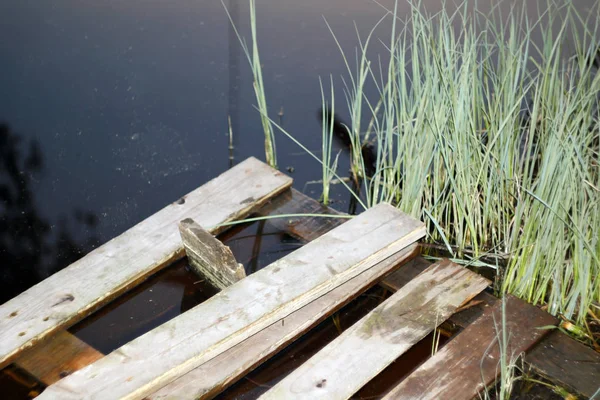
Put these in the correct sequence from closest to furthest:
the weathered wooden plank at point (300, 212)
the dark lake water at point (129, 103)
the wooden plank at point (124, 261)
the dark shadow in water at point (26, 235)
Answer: the wooden plank at point (124, 261) < the dark shadow in water at point (26, 235) < the weathered wooden plank at point (300, 212) < the dark lake water at point (129, 103)

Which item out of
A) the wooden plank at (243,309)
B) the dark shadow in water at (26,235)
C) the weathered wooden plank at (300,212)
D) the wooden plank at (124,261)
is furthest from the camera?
the weathered wooden plank at (300,212)

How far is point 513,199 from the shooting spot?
2.63 meters

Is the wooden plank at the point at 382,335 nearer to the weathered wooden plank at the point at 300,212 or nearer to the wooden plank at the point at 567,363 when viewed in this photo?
the wooden plank at the point at 567,363

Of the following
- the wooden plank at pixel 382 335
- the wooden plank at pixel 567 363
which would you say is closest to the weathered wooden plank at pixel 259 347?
the wooden plank at pixel 382 335

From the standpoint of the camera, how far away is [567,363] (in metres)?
2.07

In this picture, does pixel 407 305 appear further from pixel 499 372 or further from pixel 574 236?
pixel 574 236

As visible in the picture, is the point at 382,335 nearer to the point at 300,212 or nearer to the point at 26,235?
the point at 300,212

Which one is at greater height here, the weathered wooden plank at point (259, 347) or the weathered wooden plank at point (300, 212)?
the weathered wooden plank at point (300, 212)

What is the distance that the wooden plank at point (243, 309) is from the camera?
6.15 ft

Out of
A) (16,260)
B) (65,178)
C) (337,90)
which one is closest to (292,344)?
(16,260)

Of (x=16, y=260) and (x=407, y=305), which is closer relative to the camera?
(x=407, y=305)

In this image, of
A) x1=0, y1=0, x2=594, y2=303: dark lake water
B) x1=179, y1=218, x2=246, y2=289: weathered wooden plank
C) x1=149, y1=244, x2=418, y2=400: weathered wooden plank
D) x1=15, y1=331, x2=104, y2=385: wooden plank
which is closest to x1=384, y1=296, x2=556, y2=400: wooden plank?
x1=149, y1=244, x2=418, y2=400: weathered wooden plank

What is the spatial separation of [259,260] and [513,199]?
990mm

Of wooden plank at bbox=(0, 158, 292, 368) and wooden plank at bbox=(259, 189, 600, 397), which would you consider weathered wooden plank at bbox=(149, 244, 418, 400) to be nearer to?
wooden plank at bbox=(259, 189, 600, 397)
